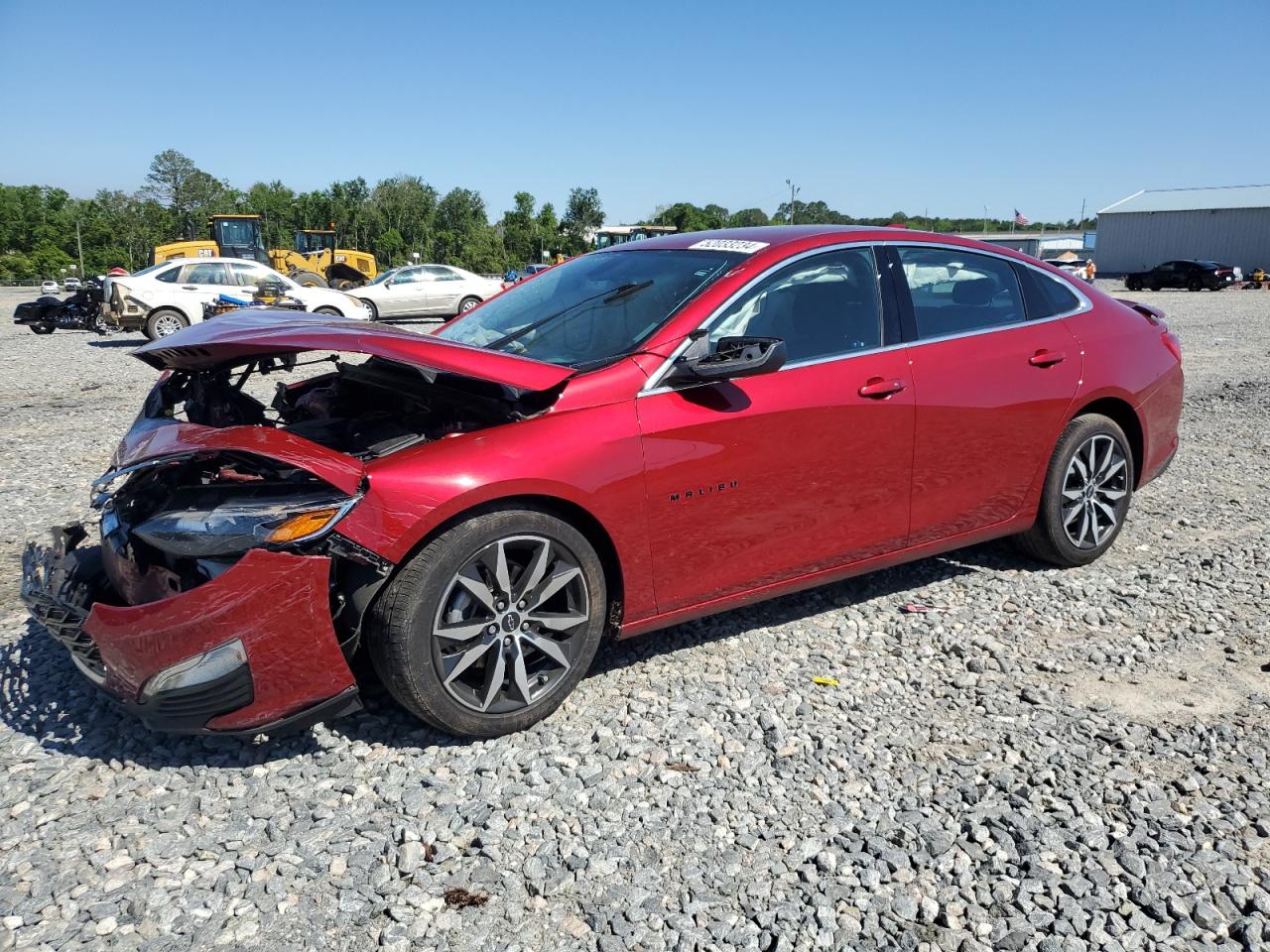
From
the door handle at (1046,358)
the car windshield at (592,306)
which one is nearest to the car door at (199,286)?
the car windshield at (592,306)

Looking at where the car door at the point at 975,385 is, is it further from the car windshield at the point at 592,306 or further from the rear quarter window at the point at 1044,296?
the car windshield at the point at 592,306

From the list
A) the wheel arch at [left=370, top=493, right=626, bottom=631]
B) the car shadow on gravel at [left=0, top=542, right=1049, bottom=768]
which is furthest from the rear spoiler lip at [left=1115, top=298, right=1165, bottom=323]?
the wheel arch at [left=370, top=493, right=626, bottom=631]

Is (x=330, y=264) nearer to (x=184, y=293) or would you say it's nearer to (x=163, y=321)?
(x=184, y=293)

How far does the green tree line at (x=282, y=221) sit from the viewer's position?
6794 cm

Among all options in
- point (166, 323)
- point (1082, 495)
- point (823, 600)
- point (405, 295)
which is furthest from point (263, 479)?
point (405, 295)

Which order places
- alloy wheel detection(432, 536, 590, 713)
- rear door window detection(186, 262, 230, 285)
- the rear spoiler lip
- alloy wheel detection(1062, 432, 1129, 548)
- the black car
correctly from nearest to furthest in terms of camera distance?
alloy wheel detection(432, 536, 590, 713)
alloy wheel detection(1062, 432, 1129, 548)
the rear spoiler lip
rear door window detection(186, 262, 230, 285)
the black car

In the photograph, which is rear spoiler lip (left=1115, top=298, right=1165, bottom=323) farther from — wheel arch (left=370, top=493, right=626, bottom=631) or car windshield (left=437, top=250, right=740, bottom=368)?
wheel arch (left=370, top=493, right=626, bottom=631)

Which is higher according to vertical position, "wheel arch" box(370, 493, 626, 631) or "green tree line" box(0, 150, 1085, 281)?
"green tree line" box(0, 150, 1085, 281)

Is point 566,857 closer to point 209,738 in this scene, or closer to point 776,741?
point 776,741

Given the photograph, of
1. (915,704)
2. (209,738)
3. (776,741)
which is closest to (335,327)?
(209,738)

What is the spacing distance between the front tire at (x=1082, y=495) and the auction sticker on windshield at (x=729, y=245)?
1.86 metres

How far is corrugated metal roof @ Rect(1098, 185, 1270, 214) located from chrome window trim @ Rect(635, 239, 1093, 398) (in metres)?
61.4

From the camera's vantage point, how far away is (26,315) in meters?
20.0

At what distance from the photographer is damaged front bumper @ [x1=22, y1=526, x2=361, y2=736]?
112 inches
